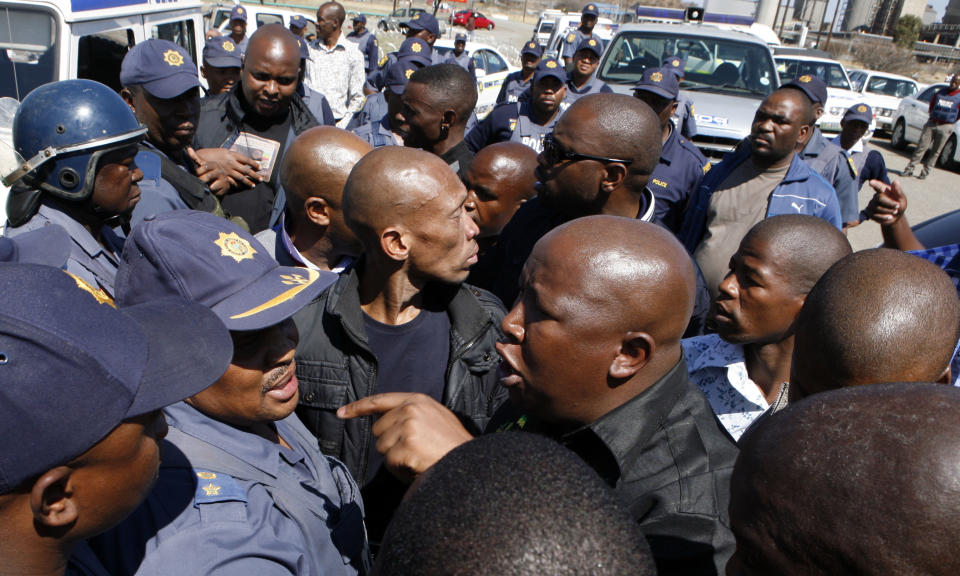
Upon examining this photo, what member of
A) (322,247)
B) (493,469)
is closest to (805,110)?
(322,247)

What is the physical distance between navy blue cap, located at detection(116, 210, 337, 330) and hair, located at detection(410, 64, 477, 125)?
2.59m

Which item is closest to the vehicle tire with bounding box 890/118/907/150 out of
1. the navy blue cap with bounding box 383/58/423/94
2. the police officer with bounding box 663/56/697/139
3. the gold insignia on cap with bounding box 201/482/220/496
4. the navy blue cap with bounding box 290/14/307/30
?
the police officer with bounding box 663/56/697/139

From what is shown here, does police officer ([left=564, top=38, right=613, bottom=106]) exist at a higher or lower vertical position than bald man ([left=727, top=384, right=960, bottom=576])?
higher

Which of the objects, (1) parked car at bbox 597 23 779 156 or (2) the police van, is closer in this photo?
(2) the police van

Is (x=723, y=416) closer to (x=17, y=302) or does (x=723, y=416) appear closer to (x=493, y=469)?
(x=493, y=469)

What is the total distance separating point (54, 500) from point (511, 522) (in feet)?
2.66

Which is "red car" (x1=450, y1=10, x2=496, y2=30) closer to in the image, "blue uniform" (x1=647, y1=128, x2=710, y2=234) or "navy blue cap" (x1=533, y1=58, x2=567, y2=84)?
"navy blue cap" (x1=533, y1=58, x2=567, y2=84)

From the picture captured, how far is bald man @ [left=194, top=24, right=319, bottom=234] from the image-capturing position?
404cm

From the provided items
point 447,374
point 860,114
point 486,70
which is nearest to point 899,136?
point 486,70

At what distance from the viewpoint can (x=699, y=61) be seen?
855 cm

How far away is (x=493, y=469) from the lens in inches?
35.0

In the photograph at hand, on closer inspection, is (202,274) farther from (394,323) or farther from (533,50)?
(533,50)

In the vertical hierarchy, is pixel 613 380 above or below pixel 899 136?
above

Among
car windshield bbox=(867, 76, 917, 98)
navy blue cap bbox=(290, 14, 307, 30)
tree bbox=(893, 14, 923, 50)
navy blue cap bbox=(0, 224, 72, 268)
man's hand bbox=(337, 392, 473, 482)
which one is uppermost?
tree bbox=(893, 14, 923, 50)
